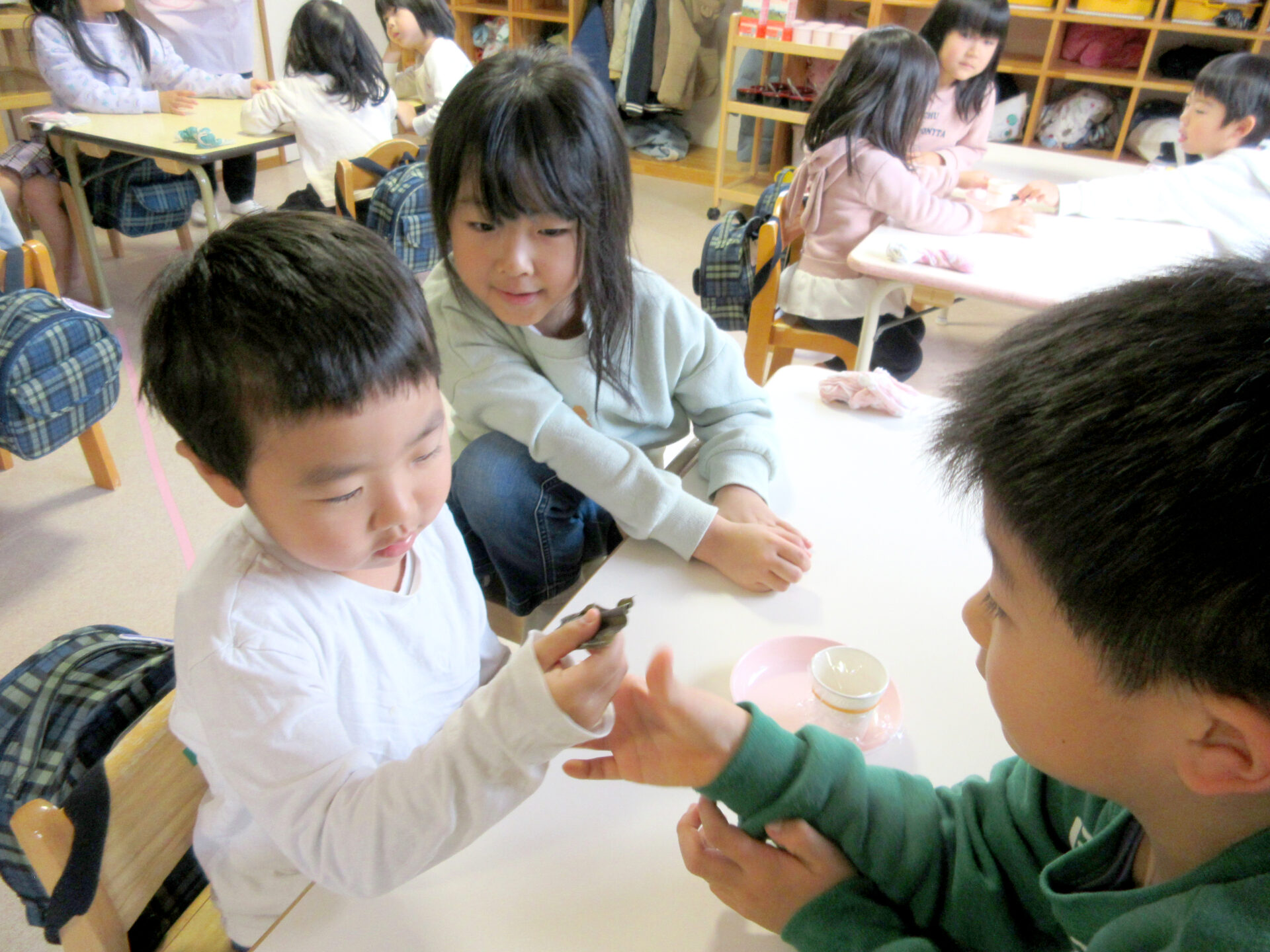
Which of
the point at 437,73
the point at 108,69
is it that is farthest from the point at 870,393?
the point at 108,69

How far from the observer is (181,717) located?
637 millimetres

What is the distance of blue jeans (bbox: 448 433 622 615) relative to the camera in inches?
45.1

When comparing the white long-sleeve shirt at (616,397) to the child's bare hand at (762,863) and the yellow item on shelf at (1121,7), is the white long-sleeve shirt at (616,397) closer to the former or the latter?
the child's bare hand at (762,863)

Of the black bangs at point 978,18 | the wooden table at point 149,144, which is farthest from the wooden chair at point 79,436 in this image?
the black bangs at point 978,18

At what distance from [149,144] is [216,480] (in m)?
2.60

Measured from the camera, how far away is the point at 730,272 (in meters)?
2.14

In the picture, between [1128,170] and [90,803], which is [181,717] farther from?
[1128,170]

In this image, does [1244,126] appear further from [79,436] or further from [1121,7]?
[79,436]

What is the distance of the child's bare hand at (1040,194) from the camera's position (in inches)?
89.8

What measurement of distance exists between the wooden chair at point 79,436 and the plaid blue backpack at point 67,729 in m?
1.56

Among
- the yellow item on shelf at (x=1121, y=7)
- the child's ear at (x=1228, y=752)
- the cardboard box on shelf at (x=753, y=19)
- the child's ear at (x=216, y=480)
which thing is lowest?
the child's ear at (x=216, y=480)

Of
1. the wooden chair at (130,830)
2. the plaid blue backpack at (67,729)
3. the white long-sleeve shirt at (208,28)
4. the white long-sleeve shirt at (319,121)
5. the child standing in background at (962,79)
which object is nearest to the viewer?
the wooden chair at (130,830)

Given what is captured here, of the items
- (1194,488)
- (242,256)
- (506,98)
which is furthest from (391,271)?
(1194,488)

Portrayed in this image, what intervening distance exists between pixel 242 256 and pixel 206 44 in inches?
195
